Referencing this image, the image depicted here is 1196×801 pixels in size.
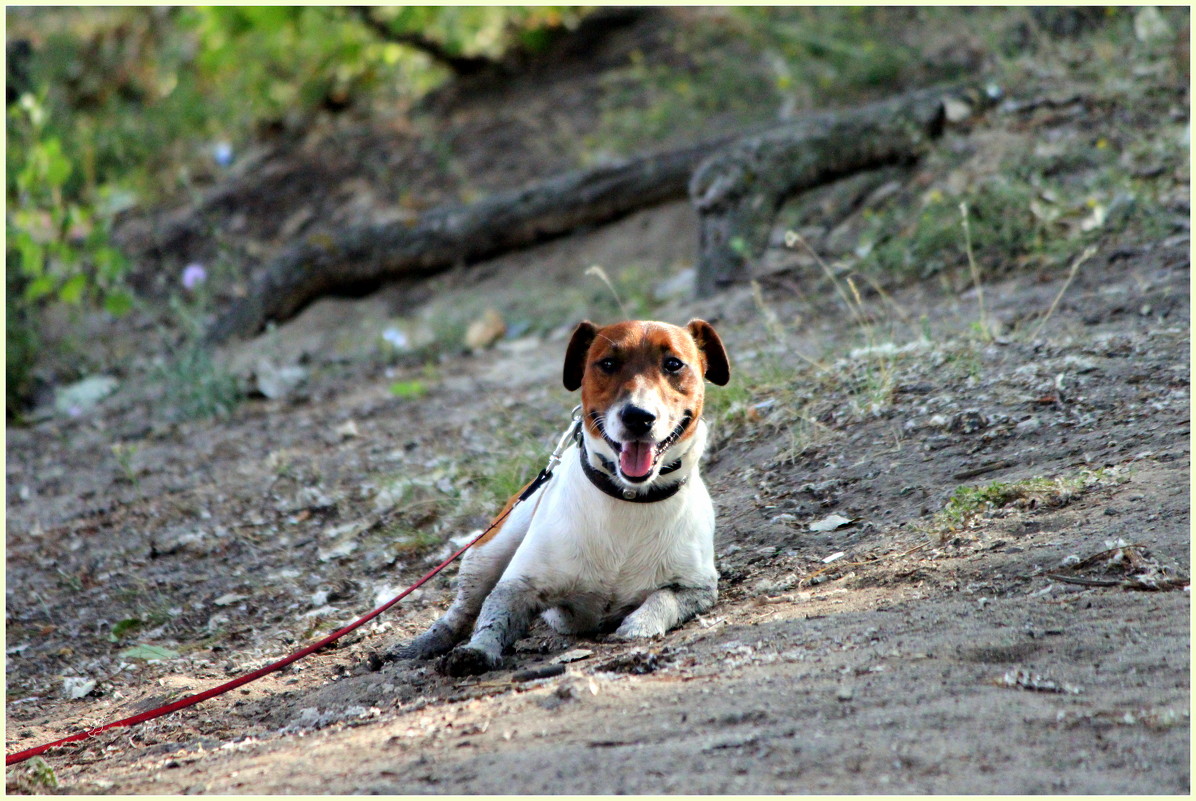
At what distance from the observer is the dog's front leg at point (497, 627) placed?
11.8 feet

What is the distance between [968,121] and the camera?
28.1 ft

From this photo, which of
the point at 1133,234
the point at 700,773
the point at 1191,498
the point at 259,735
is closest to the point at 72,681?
the point at 259,735

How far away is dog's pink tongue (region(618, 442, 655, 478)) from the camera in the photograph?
370 centimetres

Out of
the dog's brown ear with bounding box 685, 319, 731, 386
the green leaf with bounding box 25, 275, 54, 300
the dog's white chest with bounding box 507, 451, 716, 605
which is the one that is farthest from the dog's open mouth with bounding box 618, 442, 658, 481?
the green leaf with bounding box 25, 275, 54, 300

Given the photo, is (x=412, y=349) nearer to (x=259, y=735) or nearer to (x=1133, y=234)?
(x=1133, y=234)

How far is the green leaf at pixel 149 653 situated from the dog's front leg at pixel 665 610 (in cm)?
194

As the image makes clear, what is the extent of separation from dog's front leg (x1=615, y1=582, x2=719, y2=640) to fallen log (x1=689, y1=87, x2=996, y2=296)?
4334 millimetres

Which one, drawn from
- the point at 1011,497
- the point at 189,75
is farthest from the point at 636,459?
the point at 189,75

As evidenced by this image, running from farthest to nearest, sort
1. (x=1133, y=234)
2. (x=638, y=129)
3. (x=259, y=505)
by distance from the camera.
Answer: (x=638, y=129) → (x=1133, y=234) → (x=259, y=505)

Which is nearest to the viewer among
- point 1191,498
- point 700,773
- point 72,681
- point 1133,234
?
point 700,773

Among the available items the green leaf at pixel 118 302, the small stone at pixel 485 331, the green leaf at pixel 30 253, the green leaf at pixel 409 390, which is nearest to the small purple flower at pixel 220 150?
the green leaf at pixel 118 302

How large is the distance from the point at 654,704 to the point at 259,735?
49.6 inches

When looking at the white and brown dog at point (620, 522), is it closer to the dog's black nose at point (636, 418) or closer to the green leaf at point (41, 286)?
the dog's black nose at point (636, 418)

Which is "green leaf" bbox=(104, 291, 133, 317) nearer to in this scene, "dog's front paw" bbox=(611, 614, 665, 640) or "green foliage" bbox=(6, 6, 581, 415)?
"green foliage" bbox=(6, 6, 581, 415)
